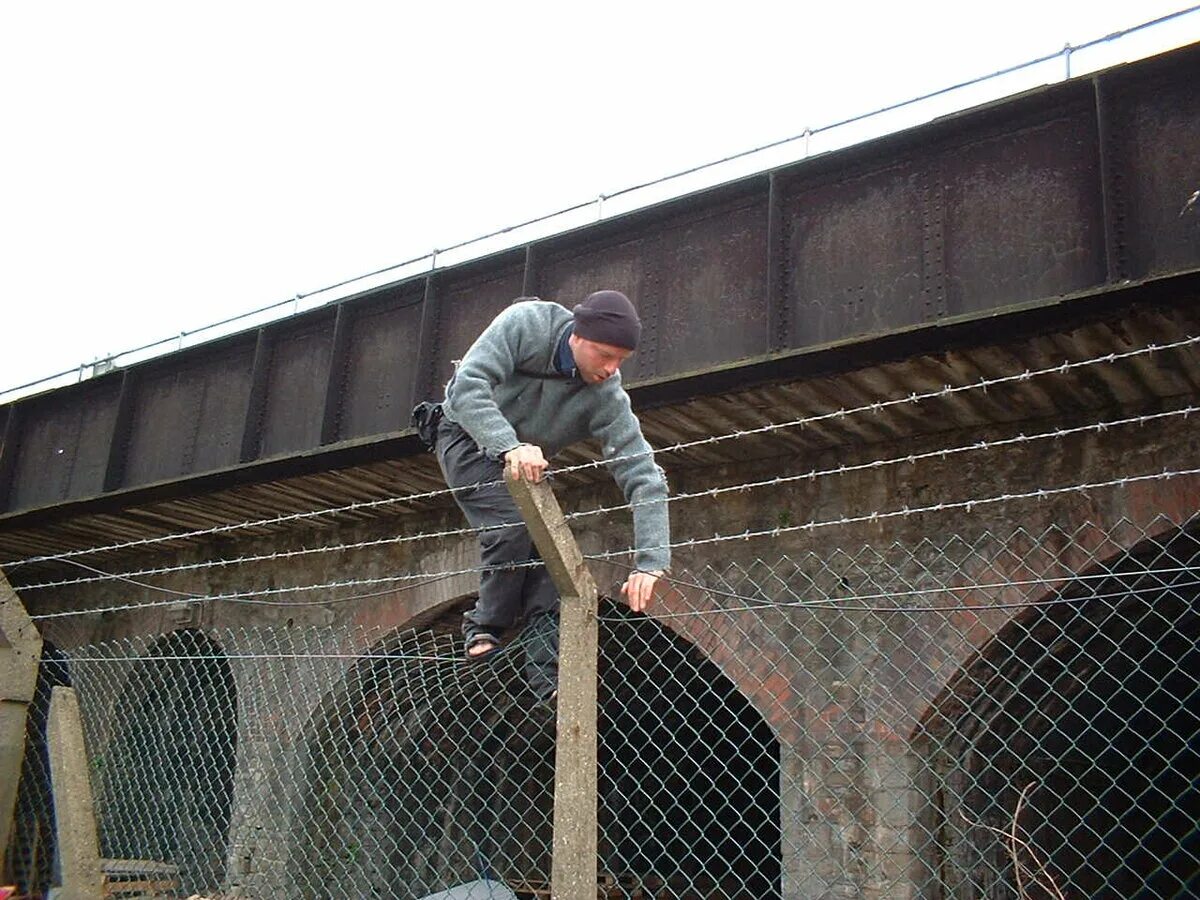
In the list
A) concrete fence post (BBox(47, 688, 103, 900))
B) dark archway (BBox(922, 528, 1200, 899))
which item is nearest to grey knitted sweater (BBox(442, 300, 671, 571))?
concrete fence post (BBox(47, 688, 103, 900))

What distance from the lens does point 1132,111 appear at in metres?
6.39

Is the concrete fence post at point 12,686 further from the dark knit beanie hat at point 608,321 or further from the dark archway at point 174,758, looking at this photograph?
the dark archway at point 174,758

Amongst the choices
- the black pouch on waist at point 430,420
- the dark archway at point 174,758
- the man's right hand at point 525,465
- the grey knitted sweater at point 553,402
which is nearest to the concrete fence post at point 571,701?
the man's right hand at point 525,465

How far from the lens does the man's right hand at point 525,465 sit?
3.03 meters

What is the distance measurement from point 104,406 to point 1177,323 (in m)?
9.27

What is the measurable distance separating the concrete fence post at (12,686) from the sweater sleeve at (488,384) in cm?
243

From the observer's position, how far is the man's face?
363cm

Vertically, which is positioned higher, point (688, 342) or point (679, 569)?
point (688, 342)

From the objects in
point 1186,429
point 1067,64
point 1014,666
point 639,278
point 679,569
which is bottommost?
point 1014,666

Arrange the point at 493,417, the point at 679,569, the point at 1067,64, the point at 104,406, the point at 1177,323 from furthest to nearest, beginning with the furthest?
the point at 104,406, the point at 679,569, the point at 1067,64, the point at 1177,323, the point at 493,417

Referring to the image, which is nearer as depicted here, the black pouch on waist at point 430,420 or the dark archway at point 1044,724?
the black pouch on waist at point 430,420

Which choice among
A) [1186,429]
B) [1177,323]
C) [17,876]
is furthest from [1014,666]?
[17,876]

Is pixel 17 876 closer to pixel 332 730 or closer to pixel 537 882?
pixel 332 730

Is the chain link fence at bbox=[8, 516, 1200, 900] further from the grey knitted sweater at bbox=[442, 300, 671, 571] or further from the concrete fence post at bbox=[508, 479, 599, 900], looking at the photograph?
the concrete fence post at bbox=[508, 479, 599, 900]
